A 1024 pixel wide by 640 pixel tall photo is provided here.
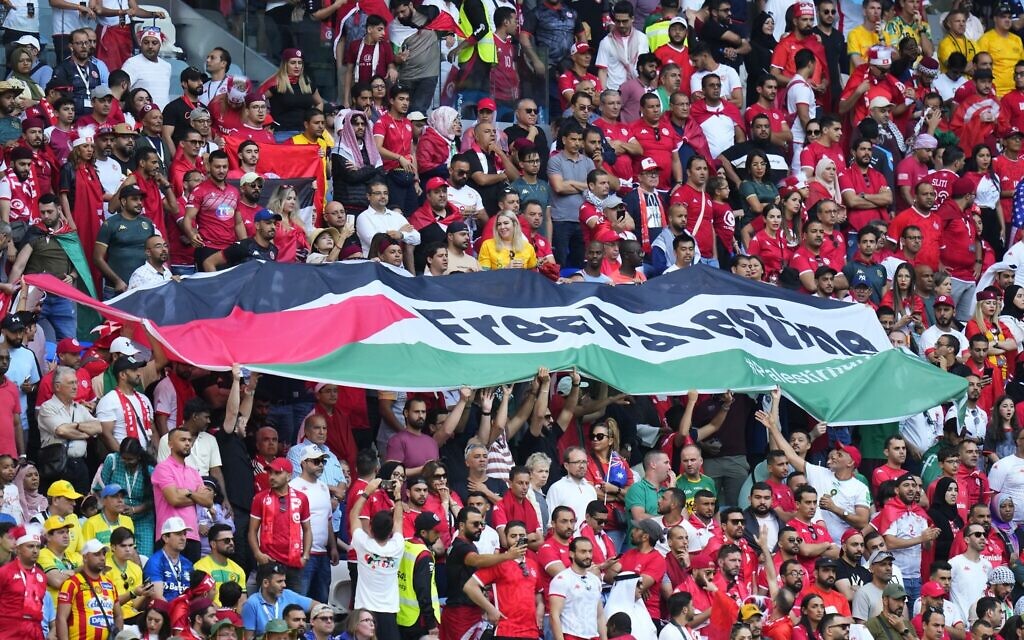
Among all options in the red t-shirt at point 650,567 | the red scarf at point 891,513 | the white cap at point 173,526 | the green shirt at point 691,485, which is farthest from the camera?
the red scarf at point 891,513

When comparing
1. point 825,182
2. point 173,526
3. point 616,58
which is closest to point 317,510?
point 173,526

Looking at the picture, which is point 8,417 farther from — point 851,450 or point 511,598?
point 851,450

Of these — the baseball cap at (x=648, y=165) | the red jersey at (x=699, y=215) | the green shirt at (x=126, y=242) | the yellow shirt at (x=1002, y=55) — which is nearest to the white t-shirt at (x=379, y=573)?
the green shirt at (x=126, y=242)

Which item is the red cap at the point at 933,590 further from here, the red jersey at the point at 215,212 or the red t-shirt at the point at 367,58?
the red t-shirt at the point at 367,58

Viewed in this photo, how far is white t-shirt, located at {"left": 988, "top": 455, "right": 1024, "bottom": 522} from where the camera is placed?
2014cm

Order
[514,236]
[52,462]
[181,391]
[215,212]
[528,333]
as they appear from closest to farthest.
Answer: [52,462]
[181,391]
[528,333]
[215,212]
[514,236]

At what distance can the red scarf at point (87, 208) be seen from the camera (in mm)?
19109

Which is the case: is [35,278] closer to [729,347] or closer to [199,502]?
[199,502]

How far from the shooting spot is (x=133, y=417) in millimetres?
16703

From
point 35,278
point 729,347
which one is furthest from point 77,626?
point 729,347

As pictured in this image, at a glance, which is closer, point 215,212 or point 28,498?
point 28,498

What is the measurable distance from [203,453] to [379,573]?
1.67m

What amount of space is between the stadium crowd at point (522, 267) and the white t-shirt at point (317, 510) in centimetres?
3

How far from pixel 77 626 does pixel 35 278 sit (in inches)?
117
